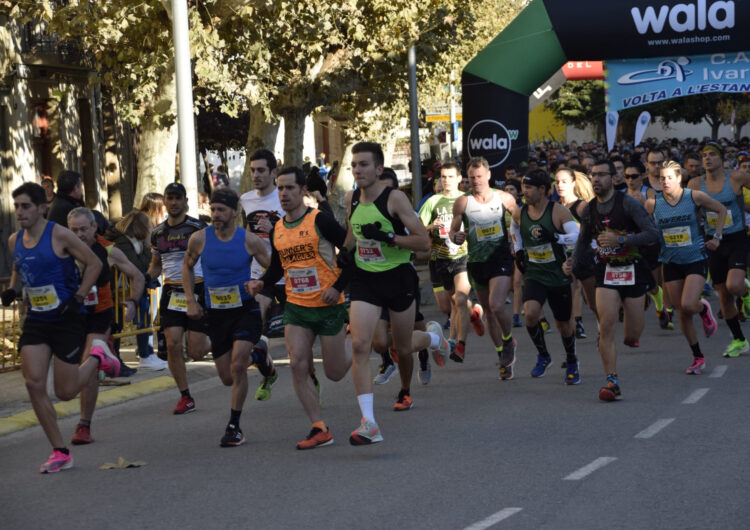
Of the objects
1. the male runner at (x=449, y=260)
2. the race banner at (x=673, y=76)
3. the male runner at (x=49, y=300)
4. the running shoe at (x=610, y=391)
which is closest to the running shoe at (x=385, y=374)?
the male runner at (x=449, y=260)

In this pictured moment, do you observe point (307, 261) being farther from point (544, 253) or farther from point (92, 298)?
point (544, 253)

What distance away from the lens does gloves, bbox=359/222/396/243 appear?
8383 millimetres

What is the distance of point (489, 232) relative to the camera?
11852 mm

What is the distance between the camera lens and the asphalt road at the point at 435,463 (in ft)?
21.6

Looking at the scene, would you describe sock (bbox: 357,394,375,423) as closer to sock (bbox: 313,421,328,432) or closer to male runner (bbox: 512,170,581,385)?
sock (bbox: 313,421,328,432)

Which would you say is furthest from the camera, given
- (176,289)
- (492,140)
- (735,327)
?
(492,140)

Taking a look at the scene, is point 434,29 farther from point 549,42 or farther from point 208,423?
point 208,423

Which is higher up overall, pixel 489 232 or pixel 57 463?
pixel 489 232

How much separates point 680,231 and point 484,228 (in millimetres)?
1816

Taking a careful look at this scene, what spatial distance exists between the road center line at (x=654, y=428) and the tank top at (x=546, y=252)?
234 cm

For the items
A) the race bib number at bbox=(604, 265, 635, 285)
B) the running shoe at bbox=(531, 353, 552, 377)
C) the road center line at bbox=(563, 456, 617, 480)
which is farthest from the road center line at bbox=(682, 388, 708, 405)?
the road center line at bbox=(563, 456, 617, 480)

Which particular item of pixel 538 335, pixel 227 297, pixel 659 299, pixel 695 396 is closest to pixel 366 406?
pixel 227 297

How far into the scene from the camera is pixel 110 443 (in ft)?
30.4

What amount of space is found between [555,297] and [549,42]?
8354 mm
